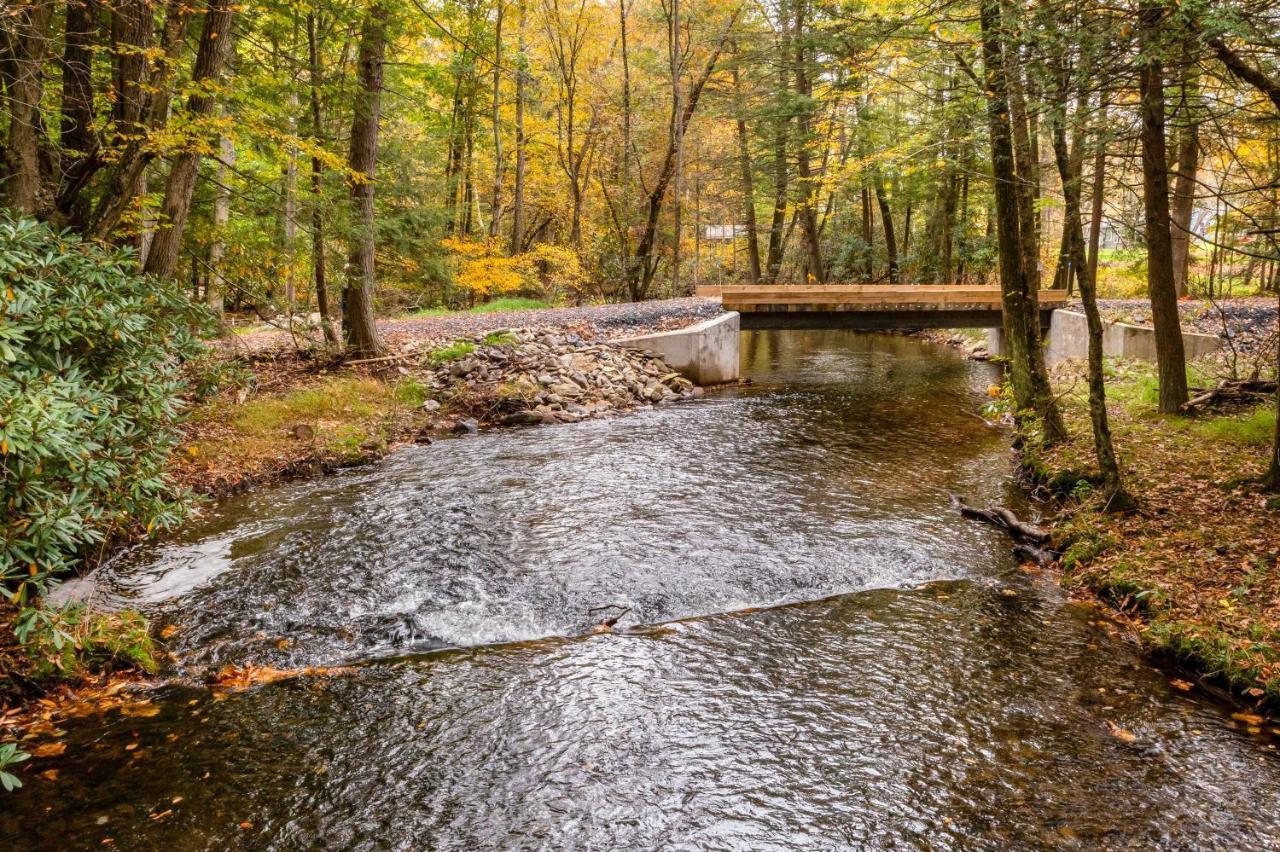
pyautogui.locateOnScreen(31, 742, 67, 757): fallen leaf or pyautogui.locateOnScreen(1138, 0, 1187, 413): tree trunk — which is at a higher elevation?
pyautogui.locateOnScreen(1138, 0, 1187, 413): tree trunk

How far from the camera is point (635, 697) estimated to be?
15.1 feet

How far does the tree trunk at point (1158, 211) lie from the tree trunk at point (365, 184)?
9071 mm

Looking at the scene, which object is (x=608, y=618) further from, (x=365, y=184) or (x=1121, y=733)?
(x=365, y=184)

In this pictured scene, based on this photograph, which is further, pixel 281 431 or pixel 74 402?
pixel 281 431

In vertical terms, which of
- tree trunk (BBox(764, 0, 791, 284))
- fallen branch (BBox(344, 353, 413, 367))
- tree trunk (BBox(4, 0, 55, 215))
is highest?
tree trunk (BBox(764, 0, 791, 284))

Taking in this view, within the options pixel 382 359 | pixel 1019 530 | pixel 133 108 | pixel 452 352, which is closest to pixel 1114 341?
pixel 1019 530

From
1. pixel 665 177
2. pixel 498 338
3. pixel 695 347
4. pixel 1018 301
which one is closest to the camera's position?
pixel 1018 301

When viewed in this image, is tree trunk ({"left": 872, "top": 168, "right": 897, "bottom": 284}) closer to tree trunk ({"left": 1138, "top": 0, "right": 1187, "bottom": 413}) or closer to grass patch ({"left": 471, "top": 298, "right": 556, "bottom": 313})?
grass patch ({"left": 471, "top": 298, "right": 556, "bottom": 313})

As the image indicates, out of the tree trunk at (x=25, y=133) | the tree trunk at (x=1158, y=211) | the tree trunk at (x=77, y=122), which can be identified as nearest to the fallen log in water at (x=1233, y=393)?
the tree trunk at (x=1158, y=211)

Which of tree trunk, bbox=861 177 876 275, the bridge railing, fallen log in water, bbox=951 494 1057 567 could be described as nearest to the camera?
fallen log in water, bbox=951 494 1057 567

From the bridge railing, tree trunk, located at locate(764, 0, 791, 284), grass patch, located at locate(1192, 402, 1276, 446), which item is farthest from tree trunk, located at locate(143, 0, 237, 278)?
tree trunk, located at locate(764, 0, 791, 284)

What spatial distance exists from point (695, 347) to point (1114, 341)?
8384 millimetres

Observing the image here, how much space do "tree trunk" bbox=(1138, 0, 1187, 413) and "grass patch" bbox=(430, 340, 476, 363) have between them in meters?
10.4

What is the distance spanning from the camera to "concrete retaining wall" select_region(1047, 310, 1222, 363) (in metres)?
12.2
